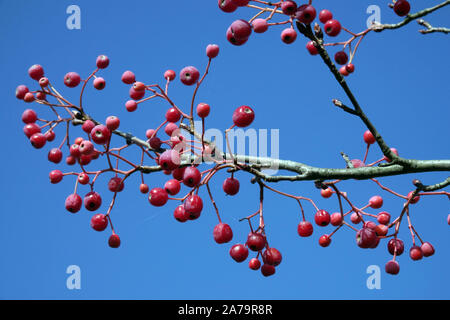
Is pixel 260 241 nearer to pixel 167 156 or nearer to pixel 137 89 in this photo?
pixel 167 156

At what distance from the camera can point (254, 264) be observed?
10.3ft

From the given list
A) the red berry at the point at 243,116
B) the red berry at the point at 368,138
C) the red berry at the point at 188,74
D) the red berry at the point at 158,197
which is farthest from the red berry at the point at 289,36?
the red berry at the point at 158,197

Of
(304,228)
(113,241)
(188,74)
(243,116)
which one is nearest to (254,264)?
(304,228)

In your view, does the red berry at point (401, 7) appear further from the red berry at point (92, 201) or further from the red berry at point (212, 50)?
the red berry at point (92, 201)

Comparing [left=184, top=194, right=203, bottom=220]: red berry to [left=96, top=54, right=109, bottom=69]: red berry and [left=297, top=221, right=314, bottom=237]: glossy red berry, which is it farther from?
[left=96, top=54, right=109, bottom=69]: red berry

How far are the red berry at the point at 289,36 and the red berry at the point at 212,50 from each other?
1.55ft

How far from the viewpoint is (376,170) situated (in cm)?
249

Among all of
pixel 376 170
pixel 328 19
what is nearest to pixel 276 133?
pixel 376 170

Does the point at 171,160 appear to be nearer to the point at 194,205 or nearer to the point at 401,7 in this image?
the point at 194,205

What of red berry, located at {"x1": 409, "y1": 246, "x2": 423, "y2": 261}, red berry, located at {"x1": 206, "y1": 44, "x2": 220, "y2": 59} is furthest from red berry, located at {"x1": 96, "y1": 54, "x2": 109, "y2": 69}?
red berry, located at {"x1": 409, "y1": 246, "x2": 423, "y2": 261}

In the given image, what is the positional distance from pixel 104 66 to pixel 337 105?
2.08 meters

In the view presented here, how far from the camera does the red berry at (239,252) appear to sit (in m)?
2.70

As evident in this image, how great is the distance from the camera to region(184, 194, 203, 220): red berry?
8.13ft

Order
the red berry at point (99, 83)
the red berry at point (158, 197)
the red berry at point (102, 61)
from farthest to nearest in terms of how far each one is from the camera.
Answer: the red berry at point (102, 61)
the red berry at point (99, 83)
the red berry at point (158, 197)
